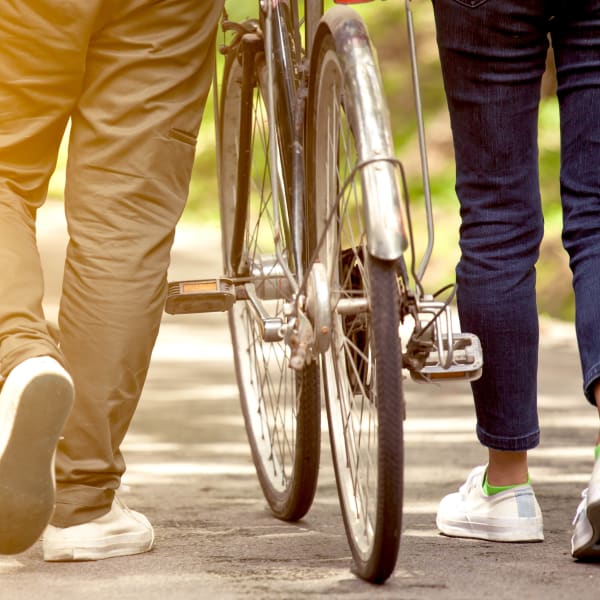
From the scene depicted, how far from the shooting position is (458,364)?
284 cm

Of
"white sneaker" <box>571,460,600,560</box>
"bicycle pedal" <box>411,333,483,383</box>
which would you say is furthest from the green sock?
"bicycle pedal" <box>411,333,483,383</box>

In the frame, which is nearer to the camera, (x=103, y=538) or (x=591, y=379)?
(x=591, y=379)

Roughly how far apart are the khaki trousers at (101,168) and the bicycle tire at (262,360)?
0.94ft

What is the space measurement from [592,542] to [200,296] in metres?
1.09

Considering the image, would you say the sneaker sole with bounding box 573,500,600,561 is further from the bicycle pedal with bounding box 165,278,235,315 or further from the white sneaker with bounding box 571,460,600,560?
the bicycle pedal with bounding box 165,278,235,315

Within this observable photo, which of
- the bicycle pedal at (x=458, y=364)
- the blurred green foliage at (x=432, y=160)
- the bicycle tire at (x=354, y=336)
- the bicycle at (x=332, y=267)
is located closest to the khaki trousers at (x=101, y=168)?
the bicycle at (x=332, y=267)

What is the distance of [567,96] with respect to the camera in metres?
3.10

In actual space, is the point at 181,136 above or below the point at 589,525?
above

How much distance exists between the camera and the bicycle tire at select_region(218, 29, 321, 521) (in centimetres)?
338

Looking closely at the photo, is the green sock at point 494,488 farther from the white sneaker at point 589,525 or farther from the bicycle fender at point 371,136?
the bicycle fender at point 371,136

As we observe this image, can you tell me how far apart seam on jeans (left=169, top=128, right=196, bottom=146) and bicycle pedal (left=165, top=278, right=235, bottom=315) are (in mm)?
402

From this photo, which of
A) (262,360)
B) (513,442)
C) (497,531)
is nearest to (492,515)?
(497,531)

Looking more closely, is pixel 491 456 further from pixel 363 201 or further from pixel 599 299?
pixel 363 201

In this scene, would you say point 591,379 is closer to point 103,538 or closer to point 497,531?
point 497,531
